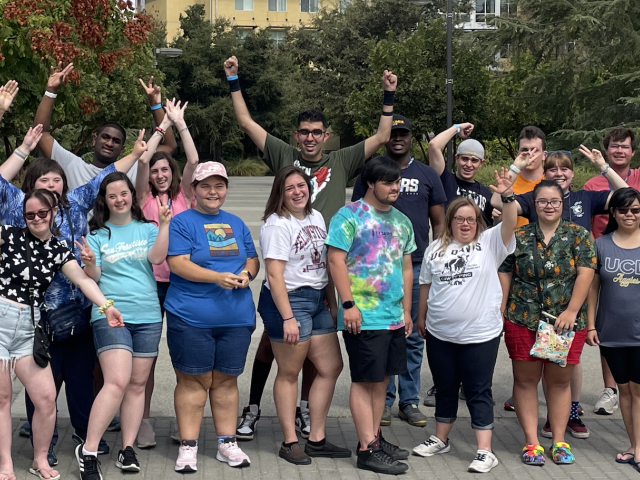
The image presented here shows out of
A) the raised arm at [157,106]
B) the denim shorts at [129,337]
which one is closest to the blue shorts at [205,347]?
the denim shorts at [129,337]

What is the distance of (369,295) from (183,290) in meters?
1.11

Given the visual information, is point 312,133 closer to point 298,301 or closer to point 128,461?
point 298,301

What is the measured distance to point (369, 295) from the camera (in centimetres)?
524

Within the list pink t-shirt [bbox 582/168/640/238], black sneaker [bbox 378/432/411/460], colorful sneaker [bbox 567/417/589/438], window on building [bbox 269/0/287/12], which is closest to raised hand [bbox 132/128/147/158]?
black sneaker [bbox 378/432/411/460]

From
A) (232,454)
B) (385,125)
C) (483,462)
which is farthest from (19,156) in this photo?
(483,462)

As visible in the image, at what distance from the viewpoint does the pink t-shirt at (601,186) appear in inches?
245

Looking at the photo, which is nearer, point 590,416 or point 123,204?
point 123,204

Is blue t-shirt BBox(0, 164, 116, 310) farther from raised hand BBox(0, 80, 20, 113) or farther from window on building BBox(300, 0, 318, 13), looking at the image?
window on building BBox(300, 0, 318, 13)

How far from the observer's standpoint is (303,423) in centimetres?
590

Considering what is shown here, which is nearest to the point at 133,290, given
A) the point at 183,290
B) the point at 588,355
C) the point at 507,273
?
the point at 183,290

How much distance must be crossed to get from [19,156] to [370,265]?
2285mm

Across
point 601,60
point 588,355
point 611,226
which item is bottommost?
point 588,355

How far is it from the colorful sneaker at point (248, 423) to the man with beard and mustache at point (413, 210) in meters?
0.89

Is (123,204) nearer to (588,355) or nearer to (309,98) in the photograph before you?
(588,355)
